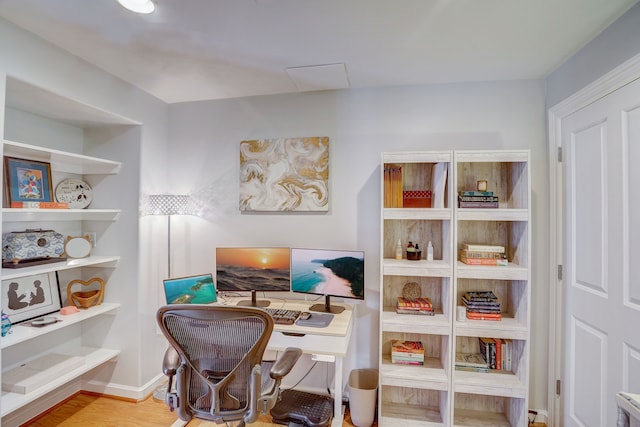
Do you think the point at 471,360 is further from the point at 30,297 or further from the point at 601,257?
the point at 30,297

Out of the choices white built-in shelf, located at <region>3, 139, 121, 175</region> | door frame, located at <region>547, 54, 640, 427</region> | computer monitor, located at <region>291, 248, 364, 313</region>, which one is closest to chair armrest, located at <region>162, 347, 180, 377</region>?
computer monitor, located at <region>291, 248, 364, 313</region>

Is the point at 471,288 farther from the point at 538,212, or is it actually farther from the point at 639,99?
the point at 639,99

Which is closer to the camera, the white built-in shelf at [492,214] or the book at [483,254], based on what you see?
the white built-in shelf at [492,214]

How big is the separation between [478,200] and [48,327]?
2873 mm

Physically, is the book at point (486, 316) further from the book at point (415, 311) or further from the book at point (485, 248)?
the book at point (485, 248)

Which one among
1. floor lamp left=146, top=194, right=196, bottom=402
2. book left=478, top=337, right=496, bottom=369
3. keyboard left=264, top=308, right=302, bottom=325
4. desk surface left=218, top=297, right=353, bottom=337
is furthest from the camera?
floor lamp left=146, top=194, right=196, bottom=402

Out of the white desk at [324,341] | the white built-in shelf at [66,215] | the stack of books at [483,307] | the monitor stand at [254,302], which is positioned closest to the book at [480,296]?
the stack of books at [483,307]

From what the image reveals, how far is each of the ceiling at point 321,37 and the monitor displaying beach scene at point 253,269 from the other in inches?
50.6

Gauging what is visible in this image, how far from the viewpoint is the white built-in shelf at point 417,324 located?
1931 mm

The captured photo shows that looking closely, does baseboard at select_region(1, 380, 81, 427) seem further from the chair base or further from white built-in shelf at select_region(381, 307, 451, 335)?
white built-in shelf at select_region(381, 307, 451, 335)

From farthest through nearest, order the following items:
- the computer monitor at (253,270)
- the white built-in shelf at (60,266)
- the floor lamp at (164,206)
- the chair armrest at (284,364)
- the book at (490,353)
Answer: the floor lamp at (164,206), the computer monitor at (253,270), the book at (490,353), the white built-in shelf at (60,266), the chair armrest at (284,364)

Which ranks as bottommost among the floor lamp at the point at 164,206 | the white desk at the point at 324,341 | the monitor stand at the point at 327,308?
the white desk at the point at 324,341

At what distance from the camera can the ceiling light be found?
1364 mm

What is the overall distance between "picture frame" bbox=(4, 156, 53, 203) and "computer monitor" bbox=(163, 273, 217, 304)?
1.03 m
